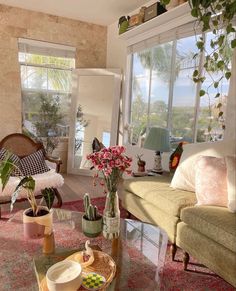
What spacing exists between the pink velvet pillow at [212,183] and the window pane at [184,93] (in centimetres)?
113

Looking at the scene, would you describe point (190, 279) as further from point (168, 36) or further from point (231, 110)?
point (168, 36)

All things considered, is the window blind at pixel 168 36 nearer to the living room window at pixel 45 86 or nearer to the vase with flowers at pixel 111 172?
the living room window at pixel 45 86

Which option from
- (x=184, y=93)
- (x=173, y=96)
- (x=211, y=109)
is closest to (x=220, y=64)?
(x=211, y=109)

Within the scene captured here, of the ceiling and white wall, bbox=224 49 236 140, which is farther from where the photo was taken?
the ceiling

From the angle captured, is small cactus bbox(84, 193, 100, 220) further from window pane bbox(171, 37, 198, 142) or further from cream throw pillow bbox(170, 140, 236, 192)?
window pane bbox(171, 37, 198, 142)

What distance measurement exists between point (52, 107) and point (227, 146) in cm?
330

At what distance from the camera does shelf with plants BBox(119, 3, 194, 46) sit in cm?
292

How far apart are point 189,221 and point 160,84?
88.7 inches

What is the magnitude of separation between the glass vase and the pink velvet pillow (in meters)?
0.77

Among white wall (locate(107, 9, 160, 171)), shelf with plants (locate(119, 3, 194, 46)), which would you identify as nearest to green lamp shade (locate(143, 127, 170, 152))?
white wall (locate(107, 9, 160, 171))

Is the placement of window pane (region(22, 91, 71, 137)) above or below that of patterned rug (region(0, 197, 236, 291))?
above

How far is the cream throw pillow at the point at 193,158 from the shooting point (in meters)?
2.26

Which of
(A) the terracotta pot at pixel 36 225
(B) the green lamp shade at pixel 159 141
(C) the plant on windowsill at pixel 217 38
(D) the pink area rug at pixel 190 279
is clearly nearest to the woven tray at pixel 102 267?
(A) the terracotta pot at pixel 36 225

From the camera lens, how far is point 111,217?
165cm
